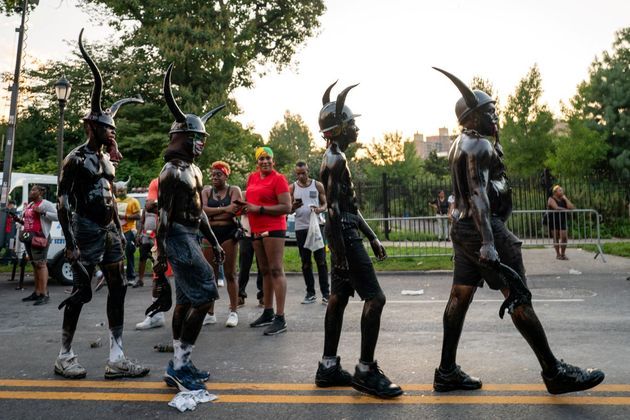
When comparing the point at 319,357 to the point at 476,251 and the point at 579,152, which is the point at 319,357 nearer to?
the point at 476,251

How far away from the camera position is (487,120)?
3.88 m

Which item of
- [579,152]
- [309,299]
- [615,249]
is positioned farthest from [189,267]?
[579,152]

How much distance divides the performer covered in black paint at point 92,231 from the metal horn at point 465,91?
106 inches

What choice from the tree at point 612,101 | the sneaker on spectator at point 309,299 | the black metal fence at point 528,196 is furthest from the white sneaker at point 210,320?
the tree at point 612,101

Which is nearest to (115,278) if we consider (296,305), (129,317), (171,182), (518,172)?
(171,182)

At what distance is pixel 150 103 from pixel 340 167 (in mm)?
25041

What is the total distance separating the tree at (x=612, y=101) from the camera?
2748 centimetres

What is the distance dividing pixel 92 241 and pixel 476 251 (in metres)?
2.98

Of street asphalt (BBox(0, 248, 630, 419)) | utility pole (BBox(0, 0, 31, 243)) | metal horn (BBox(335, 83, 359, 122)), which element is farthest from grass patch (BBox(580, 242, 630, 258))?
utility pole (BBox(0, 0, 31, 243))

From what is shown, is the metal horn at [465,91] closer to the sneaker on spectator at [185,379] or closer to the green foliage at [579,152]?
the sneaker on spectator at [185,379]

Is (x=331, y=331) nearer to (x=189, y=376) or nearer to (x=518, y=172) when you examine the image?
(x=189, y=376)

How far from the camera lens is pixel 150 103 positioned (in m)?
27.1

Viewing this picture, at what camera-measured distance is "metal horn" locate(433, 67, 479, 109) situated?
12.5 ft

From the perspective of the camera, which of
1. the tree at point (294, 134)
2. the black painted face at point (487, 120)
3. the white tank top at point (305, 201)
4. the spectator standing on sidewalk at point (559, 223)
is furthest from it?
the tree at point (294, 134)
